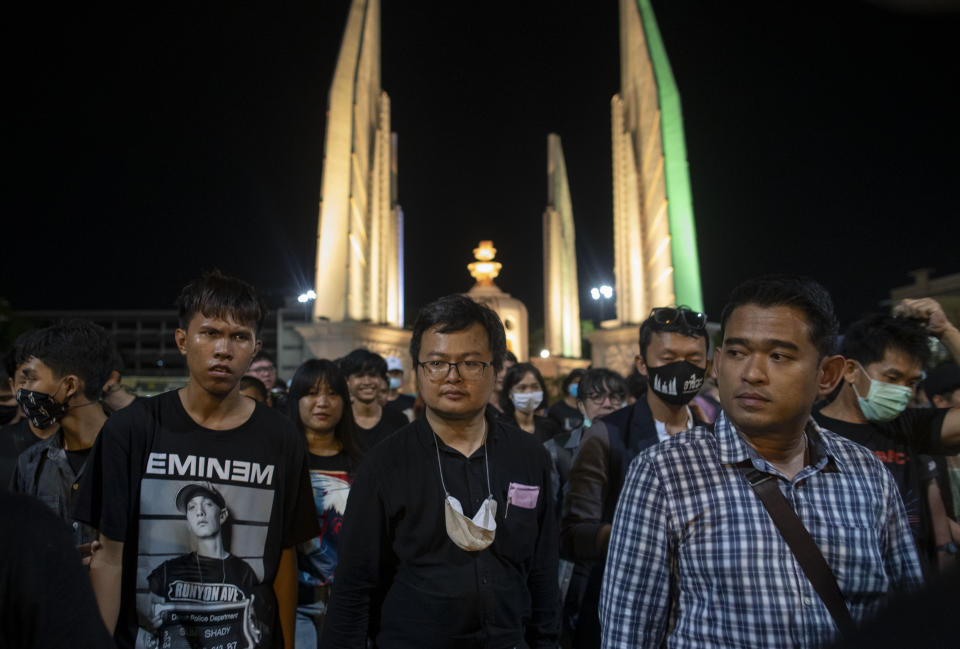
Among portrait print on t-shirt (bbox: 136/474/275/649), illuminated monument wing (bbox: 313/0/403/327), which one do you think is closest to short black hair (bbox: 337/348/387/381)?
portrait print on t-shirt (bbox: 136/474/275/649)

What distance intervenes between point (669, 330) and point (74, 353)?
2.74m

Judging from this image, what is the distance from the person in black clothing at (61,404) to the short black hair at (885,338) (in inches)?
139

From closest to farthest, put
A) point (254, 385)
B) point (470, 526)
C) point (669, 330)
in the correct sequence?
point (470, 526)
point (669, 330)
point (254, 385)

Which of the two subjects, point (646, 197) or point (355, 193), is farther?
point (646, 197)

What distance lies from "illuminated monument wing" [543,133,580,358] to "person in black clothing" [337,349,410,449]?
1269 inches

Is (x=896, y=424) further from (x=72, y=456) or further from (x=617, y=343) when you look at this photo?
(x=617, y=343)

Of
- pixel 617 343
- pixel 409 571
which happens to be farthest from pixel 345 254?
pixel 409 571

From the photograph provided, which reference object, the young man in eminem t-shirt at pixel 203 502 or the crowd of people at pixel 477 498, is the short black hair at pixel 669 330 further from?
the young man in eminem t-shirt at pixel 203 502

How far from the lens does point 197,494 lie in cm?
233

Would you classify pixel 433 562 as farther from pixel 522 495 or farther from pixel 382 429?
pixel 382 429

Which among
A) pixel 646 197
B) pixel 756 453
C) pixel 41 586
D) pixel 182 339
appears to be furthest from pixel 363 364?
pixel 646 197

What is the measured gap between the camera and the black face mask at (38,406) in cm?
287

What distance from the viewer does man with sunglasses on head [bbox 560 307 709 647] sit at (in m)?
2.84

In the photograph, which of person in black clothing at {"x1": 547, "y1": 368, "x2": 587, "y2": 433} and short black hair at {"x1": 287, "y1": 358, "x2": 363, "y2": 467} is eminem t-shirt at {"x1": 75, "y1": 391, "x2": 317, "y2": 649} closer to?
short black hair at {"x1": 287, "y1": 358, "x2": 363, "y2": 467}
